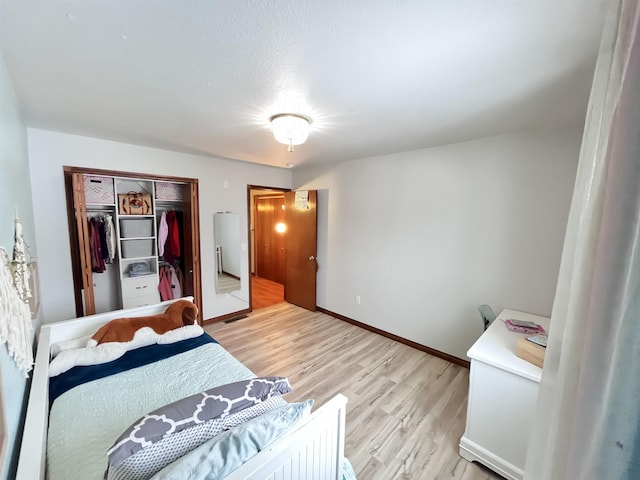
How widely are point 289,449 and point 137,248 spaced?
3268 millimetres

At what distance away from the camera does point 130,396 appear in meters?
1.53

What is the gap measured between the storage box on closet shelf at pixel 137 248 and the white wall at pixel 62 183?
0.59 metres

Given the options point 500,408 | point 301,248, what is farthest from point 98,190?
point 500,408

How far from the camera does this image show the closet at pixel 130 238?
104 inches

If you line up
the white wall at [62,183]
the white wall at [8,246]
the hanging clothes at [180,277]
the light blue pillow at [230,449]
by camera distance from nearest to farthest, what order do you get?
the light blue pillow at [230,449] → the white wall at [8,246] → the white wall at [62,183] → the hanging clothes at [180,277]

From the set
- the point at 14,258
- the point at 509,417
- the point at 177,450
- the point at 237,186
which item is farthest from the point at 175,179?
the point at 509,417

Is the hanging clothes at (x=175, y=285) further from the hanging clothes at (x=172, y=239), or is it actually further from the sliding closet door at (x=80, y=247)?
the sliding closet door at (x=80, y=247)

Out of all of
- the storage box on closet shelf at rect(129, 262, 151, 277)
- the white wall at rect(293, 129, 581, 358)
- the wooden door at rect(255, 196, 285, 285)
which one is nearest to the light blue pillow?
the white wall at rect(293, 129, 581, 358)

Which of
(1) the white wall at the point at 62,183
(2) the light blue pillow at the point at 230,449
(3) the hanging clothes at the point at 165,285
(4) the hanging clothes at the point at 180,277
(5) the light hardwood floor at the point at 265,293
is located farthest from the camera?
(5) the light hardwood floor at the point at 265,293

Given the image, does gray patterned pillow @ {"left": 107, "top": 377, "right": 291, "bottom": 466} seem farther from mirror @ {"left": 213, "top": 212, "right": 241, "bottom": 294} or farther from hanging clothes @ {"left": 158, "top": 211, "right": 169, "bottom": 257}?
hanging clothes @ {"left": 158, "top": 211, "right": 169, "bottom": 257}

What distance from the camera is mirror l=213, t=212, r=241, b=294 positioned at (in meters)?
3.78

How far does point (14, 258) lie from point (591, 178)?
7.40ft

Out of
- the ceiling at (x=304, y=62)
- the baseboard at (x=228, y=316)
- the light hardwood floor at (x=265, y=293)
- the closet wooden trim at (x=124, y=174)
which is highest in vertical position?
the ceiling at (x=304, y=62)

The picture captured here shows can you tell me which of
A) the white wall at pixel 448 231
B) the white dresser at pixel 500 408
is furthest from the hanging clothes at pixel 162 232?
the white dresser at pixel 500 408
